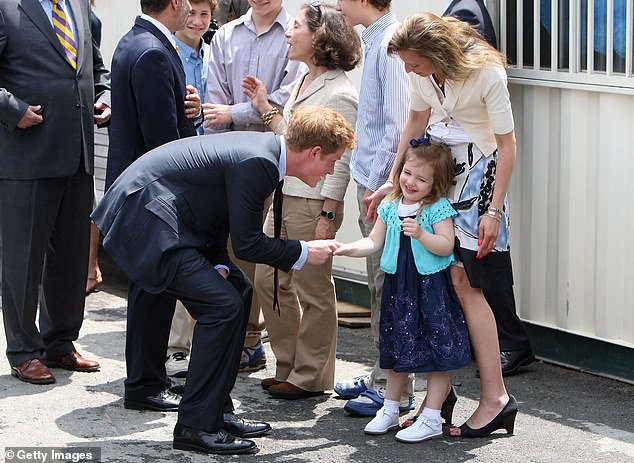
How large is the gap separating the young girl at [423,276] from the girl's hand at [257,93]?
1096 mm

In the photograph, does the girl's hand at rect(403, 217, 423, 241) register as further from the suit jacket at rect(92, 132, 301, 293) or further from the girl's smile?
the suit jacket at rect(92, 132, 301, 293)

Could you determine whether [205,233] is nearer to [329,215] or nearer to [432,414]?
[329,215]

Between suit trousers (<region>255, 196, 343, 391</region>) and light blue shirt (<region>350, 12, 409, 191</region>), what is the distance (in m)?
0.36

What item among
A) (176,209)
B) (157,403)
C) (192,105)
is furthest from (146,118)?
(157,403)

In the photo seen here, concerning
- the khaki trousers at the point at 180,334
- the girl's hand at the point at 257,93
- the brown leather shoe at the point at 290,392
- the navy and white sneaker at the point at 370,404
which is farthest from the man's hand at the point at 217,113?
the navy and white sneaker at the point at 370,404

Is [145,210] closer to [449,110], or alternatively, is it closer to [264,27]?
[449,110]

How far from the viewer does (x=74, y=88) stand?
20.2ft

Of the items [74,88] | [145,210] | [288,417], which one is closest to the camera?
[145,210]

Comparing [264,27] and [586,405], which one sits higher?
[264,27]

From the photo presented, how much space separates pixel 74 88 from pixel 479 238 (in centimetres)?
229

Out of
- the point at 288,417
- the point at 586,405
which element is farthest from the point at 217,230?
the point at 586,405

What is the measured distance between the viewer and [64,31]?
613 cm

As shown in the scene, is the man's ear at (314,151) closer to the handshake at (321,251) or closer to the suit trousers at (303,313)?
the handshake at (321,251)

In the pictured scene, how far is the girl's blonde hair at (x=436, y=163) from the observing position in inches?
202
